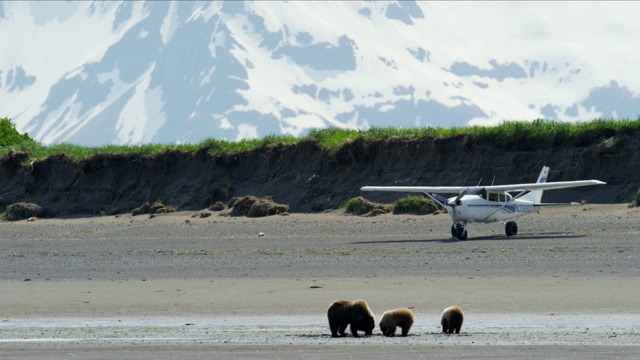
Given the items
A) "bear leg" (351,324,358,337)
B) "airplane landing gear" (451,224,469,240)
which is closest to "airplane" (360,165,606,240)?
"airplane landing gear" (451,224,469,240)

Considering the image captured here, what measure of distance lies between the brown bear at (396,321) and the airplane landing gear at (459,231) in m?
13.5

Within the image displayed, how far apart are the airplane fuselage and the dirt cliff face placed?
282cm

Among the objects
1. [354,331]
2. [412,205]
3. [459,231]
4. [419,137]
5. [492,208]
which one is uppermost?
[419,137]

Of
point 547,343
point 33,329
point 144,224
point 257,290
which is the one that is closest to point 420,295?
point 257,290

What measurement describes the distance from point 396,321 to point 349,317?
0.53m

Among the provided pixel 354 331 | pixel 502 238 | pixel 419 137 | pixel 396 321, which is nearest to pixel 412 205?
pixel 419 137

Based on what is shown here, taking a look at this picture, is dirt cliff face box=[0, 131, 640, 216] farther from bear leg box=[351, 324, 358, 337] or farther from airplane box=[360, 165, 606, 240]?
bear leg box=[351, 324, 358, 337]

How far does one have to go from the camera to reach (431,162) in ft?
120

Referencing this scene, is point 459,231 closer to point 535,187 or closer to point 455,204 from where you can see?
point 455,204

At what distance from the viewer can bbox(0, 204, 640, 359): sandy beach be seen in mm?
13836

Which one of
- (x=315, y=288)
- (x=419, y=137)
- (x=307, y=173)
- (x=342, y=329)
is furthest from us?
(x=419, y=137)

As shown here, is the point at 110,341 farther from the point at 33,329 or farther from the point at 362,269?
the point at 362,269

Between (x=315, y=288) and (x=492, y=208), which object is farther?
(x=492, y=208)

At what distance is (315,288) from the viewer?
18516mm
